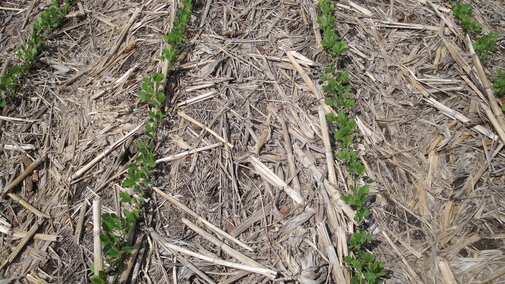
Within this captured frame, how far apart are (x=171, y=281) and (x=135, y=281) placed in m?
0.22

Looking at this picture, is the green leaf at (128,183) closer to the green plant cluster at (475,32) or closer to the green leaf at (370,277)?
the green leaf at (370,277)

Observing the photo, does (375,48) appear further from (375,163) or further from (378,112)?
(375,163)

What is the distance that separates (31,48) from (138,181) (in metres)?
1.83

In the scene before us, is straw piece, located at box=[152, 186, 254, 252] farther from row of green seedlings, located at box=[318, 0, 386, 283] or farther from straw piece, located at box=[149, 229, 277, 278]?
row of green seedlings, located at box=[318, 0, 386, 283]

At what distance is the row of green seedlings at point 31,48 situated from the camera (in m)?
3.12

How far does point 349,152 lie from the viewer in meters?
2.69

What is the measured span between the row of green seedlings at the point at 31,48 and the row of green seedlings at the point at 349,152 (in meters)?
2.44

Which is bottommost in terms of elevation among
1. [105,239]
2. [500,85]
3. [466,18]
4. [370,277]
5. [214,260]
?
[214,260]

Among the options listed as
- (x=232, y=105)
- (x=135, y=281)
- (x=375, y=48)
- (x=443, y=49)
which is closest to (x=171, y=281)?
(x=135, y=281)

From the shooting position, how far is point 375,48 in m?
3.45

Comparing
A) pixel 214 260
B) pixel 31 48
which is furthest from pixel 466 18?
pixel 31 48

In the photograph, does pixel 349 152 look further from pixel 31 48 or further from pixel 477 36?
pixel 31 48

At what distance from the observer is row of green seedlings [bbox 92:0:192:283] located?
7.56 ft

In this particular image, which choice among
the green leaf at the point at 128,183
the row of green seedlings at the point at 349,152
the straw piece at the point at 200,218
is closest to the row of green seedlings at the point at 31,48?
the green leaf at the point at 128,183
